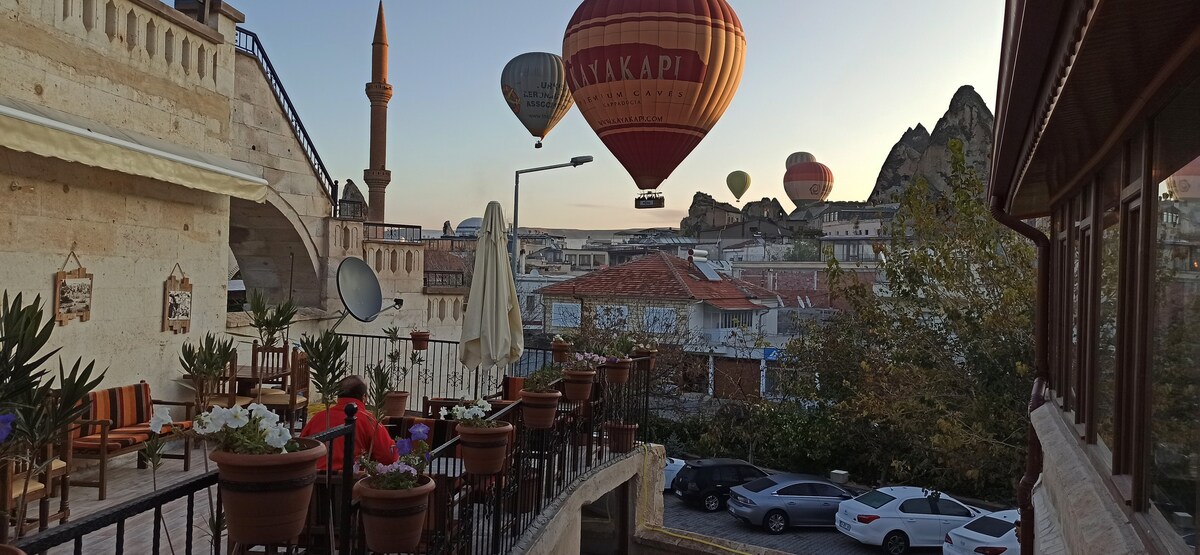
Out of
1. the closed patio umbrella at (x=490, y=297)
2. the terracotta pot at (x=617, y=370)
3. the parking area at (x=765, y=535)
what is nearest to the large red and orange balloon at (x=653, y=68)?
the parking area at (x=765, y=535)

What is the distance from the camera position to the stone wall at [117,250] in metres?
7.33

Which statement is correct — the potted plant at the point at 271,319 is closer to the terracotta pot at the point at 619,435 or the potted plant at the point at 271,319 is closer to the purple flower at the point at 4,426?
the terracotta pot at the point at 619,435

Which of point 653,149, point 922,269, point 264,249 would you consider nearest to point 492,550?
point 922,269

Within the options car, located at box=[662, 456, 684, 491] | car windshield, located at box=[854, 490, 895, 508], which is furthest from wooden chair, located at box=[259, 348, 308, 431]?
car, located at box=[662, 456, 684, 491]

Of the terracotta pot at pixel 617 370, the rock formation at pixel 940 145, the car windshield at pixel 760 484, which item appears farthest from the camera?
the rock formation at pixel 940 145

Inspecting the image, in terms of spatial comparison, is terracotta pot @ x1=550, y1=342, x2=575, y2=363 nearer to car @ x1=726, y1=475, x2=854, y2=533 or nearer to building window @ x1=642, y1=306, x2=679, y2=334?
car @ x1=726, y1=475, x2=854, y2=533

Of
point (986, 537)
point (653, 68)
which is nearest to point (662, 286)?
point (653, 68)

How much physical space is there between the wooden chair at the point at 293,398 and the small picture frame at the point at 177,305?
3.85 ft

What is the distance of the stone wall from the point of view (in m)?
7.33

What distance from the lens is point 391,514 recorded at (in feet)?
14.0

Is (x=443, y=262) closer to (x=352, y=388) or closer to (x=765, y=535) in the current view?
(x=765, y=535)

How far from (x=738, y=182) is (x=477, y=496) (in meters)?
68.0

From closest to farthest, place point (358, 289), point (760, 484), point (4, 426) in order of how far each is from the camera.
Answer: point (4, 426)
point (358, 289)
point (760, 484)

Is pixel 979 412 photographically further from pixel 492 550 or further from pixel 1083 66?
pixel 1083 66
